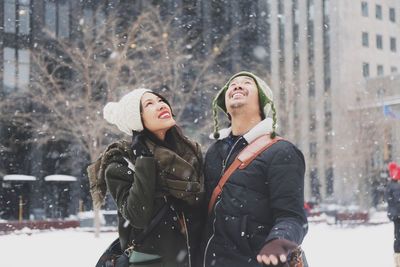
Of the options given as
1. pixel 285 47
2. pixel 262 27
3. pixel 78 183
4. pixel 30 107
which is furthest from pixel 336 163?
pixel 285 47

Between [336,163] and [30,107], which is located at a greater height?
[30,107]

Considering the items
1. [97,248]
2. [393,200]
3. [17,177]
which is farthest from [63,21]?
[393,200]

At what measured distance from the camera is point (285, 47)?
6456 centimetres

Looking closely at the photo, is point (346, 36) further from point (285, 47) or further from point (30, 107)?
point (30, 107)

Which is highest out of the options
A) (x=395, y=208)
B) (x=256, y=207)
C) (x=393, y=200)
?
(x=256, y=207)

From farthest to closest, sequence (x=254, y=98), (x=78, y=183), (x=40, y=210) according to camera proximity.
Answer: (x=78, y=183) < (x=40, y=210) < (x=254, y=98)

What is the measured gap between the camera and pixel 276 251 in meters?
2.67

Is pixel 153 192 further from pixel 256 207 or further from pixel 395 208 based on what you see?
pixel 395 208

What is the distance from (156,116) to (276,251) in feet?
3.92

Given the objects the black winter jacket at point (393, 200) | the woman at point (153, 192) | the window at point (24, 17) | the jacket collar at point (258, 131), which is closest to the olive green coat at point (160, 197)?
the woman at point (153, 192)

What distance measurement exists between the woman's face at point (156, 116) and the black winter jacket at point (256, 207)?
549mm

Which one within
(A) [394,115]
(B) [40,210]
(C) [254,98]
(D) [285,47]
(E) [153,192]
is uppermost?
(D) [285,47]

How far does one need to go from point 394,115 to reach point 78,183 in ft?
57.4

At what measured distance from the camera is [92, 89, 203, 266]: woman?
3207 mm
